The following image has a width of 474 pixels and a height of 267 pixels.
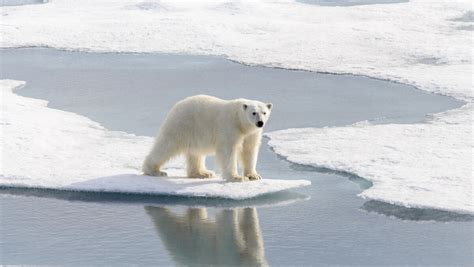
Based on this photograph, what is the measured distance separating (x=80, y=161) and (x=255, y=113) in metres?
2.26

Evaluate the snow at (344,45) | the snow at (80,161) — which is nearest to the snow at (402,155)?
the snow at (344,45)

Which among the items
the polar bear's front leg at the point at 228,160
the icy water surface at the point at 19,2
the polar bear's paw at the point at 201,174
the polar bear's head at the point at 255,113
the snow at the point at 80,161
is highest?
the polar bear's head at the point at 255,113

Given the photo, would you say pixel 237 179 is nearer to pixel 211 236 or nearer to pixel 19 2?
pixel 211 236

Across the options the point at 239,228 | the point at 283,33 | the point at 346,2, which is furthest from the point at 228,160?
the point at 346,2

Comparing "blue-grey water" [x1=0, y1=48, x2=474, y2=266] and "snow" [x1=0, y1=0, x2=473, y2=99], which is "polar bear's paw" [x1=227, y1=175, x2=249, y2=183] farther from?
"snow" [x1=0, y1=0, x2=473, y2=99]

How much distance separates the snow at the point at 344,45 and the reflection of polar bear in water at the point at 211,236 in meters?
1.33

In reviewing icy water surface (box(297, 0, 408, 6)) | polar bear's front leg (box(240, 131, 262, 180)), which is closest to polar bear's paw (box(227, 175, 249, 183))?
polar bear's front leg (box(240, 131, 262, 180))

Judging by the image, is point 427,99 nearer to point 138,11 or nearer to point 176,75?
point 176,75

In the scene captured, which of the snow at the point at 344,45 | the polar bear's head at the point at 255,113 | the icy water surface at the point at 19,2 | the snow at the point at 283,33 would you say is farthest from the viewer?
the icy water surface at the point at 19,2

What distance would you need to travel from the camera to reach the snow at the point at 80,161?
7.52 meters

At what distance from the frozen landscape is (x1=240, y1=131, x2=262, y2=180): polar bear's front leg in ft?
0.95

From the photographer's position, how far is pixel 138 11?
21547mm

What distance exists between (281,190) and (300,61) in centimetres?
824

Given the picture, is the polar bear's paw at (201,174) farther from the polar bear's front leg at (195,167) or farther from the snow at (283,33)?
the snow at (283,33)
